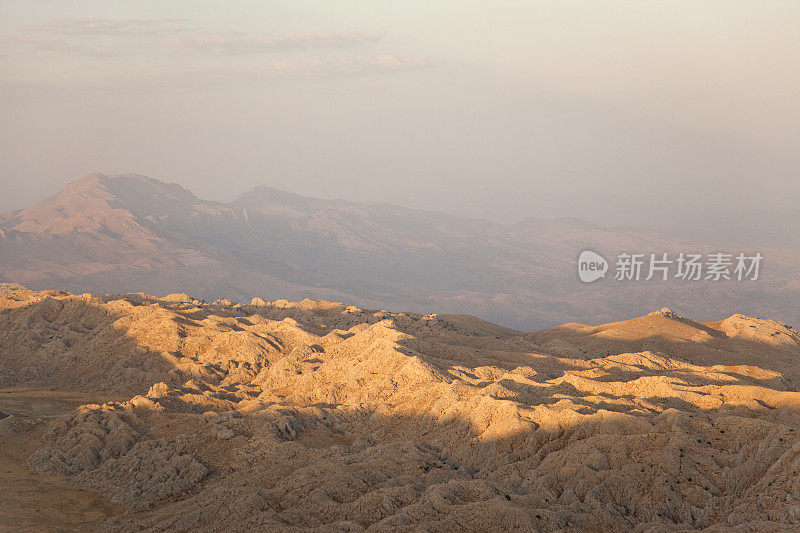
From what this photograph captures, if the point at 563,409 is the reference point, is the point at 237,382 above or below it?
below

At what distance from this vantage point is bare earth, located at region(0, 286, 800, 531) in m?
21.6

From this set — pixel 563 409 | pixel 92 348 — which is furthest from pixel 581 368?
pixel 92 348

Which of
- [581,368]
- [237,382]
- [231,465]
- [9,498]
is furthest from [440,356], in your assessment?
[9,498]

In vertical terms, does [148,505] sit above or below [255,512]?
below

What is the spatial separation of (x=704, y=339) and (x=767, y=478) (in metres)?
50.4

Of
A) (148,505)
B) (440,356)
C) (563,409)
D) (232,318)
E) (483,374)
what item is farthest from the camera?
(232,318)

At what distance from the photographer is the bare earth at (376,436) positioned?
21609 millimetres

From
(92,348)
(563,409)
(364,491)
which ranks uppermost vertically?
(563,409)

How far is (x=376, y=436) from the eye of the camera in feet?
107

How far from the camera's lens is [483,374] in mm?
38719

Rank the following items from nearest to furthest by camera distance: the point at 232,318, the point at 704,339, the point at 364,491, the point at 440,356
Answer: the point at 364,491 < the point at 440,356 < the point at 232,318 < the point at 704,339

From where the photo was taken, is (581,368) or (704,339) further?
(704,339)

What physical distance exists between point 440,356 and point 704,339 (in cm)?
3665

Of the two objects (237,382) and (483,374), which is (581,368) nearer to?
(483,374)
